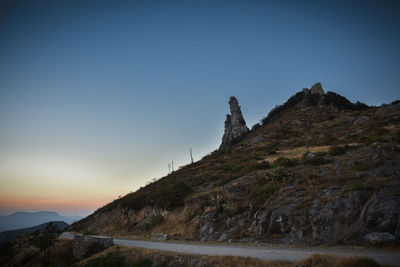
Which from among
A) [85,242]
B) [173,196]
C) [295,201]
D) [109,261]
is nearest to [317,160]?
[295,201]

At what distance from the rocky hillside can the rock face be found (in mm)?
29638

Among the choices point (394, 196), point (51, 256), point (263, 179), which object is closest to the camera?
point (394, 196)

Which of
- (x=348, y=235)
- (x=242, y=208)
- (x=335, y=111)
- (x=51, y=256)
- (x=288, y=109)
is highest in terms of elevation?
(x=288, y=109)

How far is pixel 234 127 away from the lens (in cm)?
7450

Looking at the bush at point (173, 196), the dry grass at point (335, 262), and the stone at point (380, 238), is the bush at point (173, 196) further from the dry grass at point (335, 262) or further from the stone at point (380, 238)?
the dry grass at point (335, 262)

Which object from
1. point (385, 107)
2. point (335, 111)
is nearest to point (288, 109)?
point (335, 111)

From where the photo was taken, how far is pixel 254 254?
10633 mm

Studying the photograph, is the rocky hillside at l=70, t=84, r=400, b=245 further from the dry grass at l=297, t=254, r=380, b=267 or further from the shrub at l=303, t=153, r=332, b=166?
the dry grass at l=297, t=254, r=380, b=267

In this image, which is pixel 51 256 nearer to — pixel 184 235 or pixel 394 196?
pixel 184 235

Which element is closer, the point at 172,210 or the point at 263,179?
the point at 263,179

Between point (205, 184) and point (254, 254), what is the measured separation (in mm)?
19274

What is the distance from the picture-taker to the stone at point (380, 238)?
9.43 m

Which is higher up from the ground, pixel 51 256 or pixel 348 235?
pixel 348 235

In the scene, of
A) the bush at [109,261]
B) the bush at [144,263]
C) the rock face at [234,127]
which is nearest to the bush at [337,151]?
the bush at [144,263]
